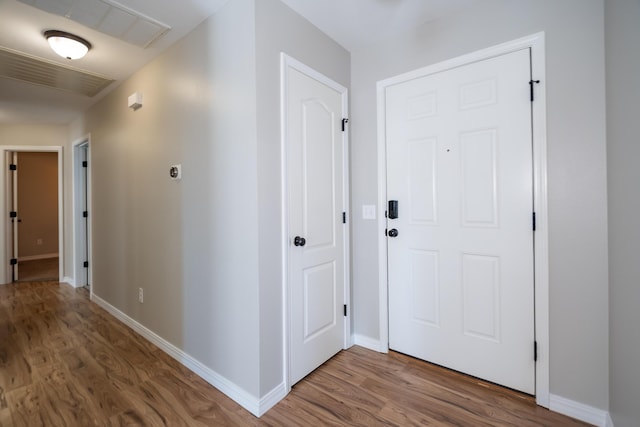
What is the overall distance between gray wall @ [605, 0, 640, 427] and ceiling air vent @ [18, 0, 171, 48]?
2577 mm

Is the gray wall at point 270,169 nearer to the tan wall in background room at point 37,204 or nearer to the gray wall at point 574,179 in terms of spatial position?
the gray wall at point 574,179

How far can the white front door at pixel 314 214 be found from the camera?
1.90 metres

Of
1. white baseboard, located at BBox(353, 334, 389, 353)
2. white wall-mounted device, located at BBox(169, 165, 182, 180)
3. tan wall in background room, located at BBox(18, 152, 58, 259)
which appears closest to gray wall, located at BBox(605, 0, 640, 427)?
white baseboard, located at BBox(353, 334, 389, 353)

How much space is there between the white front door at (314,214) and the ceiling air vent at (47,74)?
7.22ft

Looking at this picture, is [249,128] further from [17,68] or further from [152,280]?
[17,68]

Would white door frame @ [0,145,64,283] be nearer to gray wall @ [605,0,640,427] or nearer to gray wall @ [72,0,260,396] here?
gray wall @ [72,0,260,396]

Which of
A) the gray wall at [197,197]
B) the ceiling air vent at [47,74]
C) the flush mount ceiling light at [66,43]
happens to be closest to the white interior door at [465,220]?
the gray wall at [197,197]

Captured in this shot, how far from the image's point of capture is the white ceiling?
5.98 feet

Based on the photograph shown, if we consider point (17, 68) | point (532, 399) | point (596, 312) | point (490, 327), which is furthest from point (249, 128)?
point (17, 68)

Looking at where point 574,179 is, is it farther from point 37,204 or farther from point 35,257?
point 35,257

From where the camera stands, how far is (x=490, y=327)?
6.10 feet

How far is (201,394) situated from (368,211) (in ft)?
5.67

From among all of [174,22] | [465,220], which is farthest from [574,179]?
[174,22]

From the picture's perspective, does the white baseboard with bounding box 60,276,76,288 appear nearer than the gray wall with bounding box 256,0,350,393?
No
